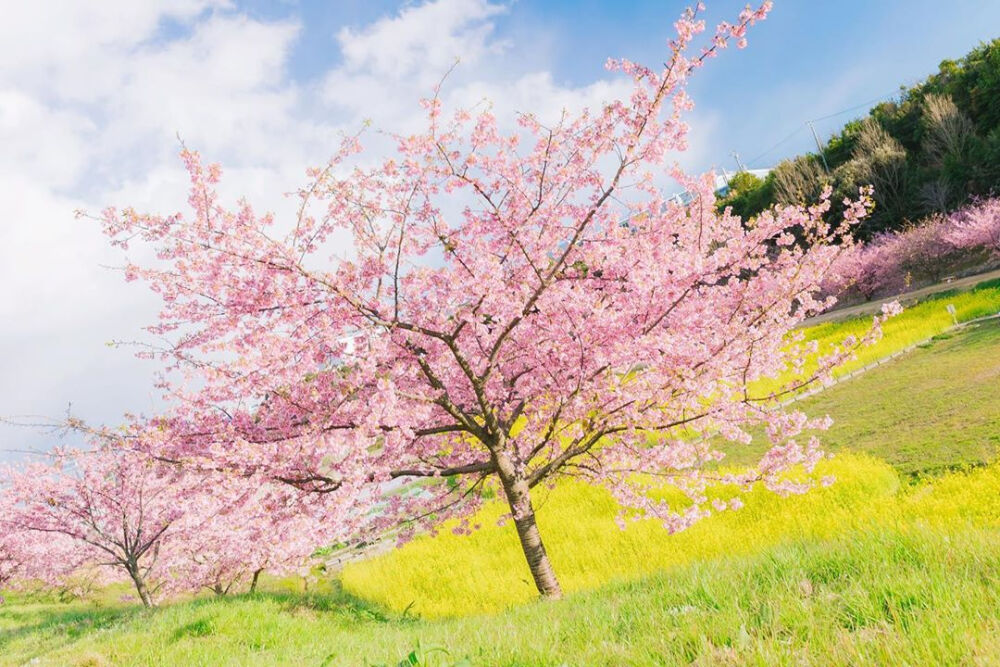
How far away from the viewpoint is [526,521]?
6.93 metres

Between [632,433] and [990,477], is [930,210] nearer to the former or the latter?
[990,477]

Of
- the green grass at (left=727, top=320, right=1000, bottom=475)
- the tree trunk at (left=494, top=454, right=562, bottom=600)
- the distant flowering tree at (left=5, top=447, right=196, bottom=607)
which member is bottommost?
the green grass at (left=727, top=320, right=1000, bottom=475)

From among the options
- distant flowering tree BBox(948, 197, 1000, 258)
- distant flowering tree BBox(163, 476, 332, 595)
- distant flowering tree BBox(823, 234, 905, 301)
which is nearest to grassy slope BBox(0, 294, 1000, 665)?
distant flowering tree BBox(163, 476, 332, 595)

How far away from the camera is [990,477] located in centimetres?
703

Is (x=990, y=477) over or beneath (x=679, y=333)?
beneath

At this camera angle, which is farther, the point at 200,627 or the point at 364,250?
the point at 200,627

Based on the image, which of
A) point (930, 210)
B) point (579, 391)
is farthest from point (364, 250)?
point (930, 210)

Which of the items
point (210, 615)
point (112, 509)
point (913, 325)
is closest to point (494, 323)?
point (210, 615)

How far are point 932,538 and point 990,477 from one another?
15.5 feet

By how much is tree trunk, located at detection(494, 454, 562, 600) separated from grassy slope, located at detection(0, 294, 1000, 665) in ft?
4.20

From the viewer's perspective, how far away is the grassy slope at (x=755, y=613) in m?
2.49

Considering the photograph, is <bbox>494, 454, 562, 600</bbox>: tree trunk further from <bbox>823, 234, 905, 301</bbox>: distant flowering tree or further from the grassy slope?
<bbox>823, 234, 905, 301</bbox>: distant flowering tree

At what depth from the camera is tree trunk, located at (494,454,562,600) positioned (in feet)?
22.4

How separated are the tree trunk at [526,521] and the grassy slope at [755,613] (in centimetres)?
128
